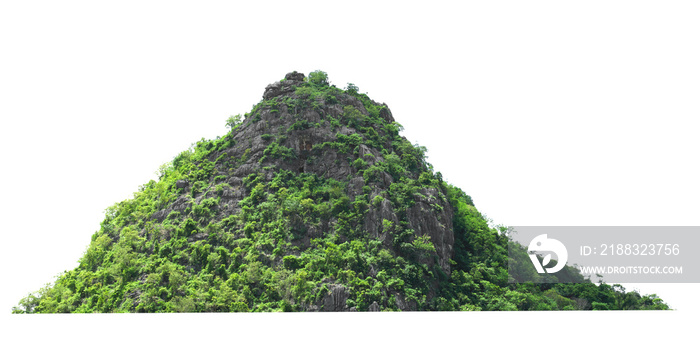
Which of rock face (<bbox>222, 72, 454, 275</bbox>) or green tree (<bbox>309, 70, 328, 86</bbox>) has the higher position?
green tree (<bbox>309, 70, 328, 86</bbox>)

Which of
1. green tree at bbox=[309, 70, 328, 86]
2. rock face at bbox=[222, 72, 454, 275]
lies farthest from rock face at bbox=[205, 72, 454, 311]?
green tree at bbox=[309, 70, 328, 86]

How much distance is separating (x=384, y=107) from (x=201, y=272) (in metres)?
33.6

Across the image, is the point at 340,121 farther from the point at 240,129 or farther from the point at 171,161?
the point at 171,161

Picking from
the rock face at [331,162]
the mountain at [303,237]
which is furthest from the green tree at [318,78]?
the mountain at [303,237]

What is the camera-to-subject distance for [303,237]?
4756 centimetres

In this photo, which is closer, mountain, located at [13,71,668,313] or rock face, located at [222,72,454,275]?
mountain, located at [13,71,668,313]

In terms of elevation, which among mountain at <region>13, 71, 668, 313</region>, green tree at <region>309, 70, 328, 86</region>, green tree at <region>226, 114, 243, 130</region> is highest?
green tree at <region>309, 70, 328, 86</region>

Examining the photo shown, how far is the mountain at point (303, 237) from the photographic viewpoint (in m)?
42.5

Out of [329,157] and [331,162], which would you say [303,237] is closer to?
[331,162]

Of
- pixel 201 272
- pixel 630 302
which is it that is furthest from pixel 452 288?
pixel 201 272

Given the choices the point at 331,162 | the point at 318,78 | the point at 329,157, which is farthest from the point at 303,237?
the point at 318,78

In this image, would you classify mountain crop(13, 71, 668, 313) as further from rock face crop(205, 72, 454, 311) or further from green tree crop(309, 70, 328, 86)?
green tree crop(309, 70, 328, 86)

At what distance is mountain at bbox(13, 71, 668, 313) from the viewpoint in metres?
42.5

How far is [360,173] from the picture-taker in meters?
52.7
